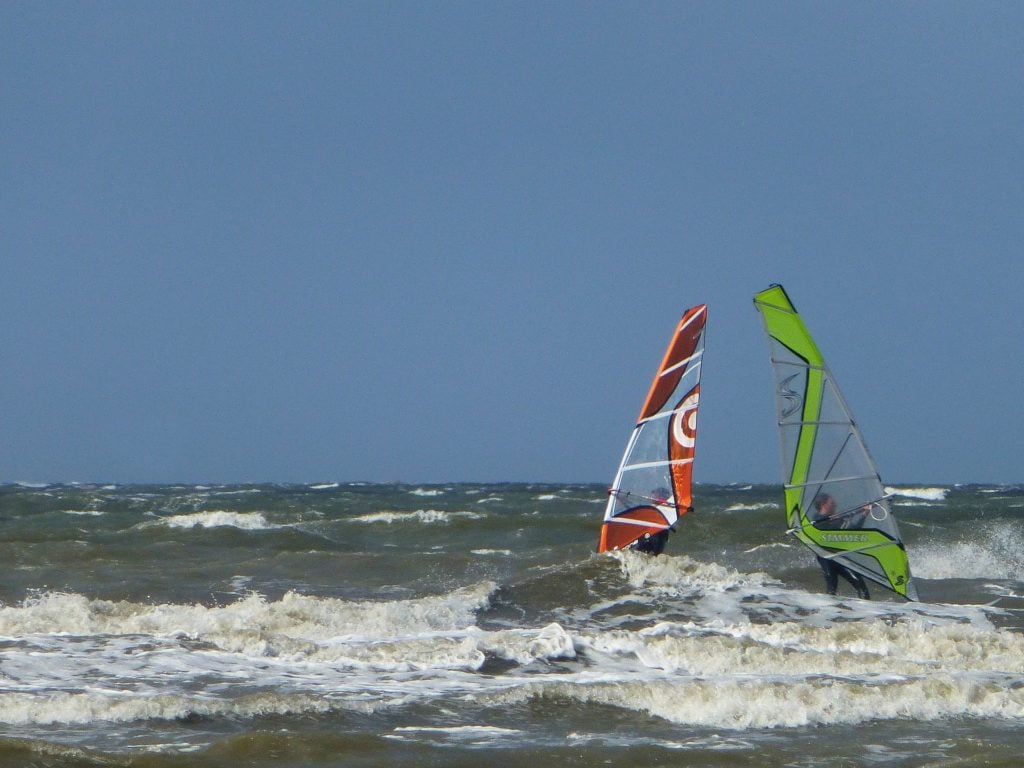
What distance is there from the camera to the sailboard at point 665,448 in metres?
11.8

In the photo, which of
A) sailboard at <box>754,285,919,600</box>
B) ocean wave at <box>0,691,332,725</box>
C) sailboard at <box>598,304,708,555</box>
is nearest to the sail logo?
sailboard at <box>754,285,919,600</box>

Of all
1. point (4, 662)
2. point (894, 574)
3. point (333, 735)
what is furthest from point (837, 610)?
point (4, 662)

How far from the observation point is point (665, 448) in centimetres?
1191

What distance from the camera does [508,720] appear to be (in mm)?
6336

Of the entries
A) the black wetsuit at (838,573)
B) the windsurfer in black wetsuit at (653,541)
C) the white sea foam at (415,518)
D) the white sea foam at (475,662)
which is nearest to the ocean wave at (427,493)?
the white sea foam at (415,518)

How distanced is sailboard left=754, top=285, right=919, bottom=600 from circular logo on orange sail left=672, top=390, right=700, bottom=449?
4.95 feet

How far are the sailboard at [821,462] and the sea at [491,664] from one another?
69cm

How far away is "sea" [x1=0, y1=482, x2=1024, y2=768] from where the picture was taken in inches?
224

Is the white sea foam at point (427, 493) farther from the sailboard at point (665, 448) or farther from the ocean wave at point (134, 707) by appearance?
the ocean wave at point (134, 707)

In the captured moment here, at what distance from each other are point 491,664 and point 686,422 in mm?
4759

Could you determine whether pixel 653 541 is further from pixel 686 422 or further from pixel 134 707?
pixel 134 707

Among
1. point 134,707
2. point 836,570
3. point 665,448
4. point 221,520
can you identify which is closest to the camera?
point 134,707

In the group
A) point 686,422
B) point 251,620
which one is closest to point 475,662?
point 251,620

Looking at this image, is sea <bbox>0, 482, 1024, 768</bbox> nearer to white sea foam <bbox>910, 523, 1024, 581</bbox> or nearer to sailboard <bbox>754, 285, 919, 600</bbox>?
white sea foam <bbox>910, 523, 1024, 581</bbox>
